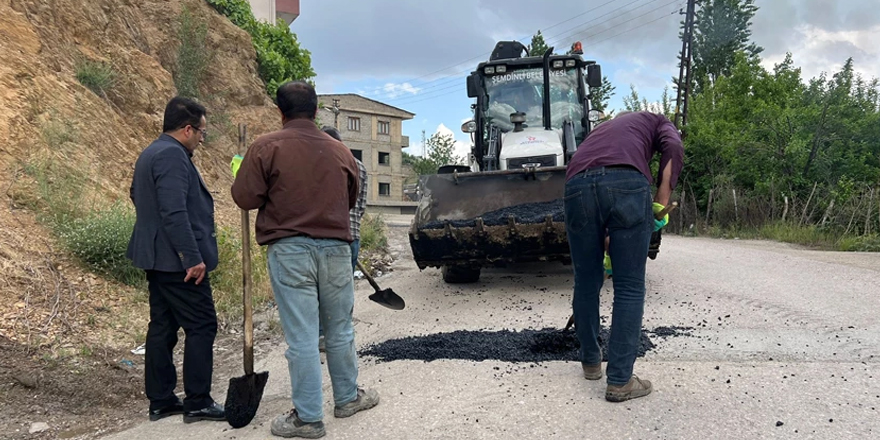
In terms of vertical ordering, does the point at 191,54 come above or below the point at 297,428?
above

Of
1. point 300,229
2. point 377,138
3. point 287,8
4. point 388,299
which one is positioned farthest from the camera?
point 377,138

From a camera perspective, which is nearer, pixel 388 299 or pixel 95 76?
pixel 388 299

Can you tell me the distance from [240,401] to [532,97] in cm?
655

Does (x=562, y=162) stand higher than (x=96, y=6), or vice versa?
(x=96, y=6)

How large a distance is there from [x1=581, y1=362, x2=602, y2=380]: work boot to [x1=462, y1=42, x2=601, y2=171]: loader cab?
4.75m

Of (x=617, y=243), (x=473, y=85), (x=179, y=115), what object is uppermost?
(x=473, y=85)

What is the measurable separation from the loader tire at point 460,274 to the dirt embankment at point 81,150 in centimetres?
349

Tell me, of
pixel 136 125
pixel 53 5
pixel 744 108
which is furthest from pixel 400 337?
pixel 744 108

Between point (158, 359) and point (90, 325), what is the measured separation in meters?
1.87

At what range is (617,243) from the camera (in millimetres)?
3518

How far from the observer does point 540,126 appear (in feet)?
28.5

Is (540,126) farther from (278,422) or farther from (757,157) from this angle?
(757,157)

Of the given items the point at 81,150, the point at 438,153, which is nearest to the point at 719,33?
the point at 438,153

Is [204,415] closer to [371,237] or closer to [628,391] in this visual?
[628,391]
